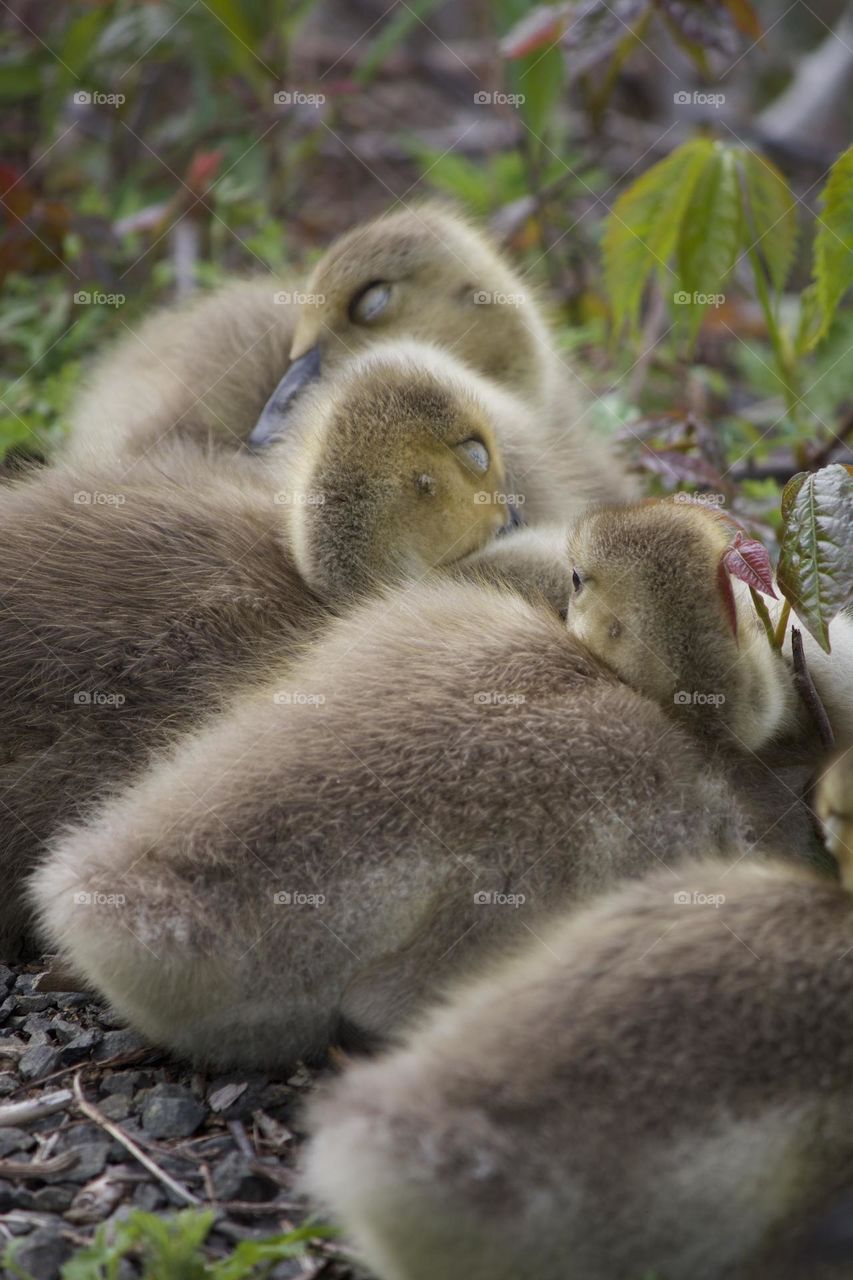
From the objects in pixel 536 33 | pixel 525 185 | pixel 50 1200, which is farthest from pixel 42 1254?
pixel 525 185

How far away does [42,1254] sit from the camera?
1.21 meters

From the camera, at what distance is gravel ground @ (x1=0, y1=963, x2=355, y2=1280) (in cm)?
127

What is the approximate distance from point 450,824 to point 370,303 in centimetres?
124

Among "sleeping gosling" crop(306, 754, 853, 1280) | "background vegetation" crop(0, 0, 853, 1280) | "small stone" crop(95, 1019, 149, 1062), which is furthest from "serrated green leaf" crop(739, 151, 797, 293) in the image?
"small stone" crop(95, 1019, 149, 1062)

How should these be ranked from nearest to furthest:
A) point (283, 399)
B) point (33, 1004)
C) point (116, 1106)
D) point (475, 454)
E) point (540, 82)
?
1. point (116, 1106)
2. point (33, 1004)
3. point (475, 454)
4. point (283, 399)
5. point (540, 82)

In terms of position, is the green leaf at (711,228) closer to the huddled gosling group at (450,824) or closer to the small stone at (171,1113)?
the huddled gosling group at (450,824)

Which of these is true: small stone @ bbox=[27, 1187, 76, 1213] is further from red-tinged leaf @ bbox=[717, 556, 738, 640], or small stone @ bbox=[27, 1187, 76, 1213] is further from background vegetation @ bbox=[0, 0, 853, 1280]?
background vegetation @ bbox=[0, 0, 853, 1280]

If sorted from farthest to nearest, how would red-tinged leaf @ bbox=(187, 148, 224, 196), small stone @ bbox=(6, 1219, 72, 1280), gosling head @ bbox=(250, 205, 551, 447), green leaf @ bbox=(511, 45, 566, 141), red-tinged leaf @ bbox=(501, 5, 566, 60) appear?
red-tinged leaf @ bbox=(187, 148, 224, 196) → green leaf @ bbox=(511, 45, 566, 141) → red-tinged leaf @ bbox=(501, 5, 566, 60) → gosling head @ bbox=(250, 205, 551, 447) → small stone @ bbox=(6, 1219, 72, 1280)

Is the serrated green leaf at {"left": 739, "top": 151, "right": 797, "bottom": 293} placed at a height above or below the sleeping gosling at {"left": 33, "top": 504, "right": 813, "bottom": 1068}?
above

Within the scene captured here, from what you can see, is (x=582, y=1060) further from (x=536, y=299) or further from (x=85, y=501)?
(x=536, y=299)

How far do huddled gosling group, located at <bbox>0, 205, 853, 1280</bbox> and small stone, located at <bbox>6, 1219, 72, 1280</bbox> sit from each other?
0.21 metres

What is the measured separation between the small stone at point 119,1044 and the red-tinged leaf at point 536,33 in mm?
2026

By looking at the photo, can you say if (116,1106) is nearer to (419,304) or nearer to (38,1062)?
(38,1062)

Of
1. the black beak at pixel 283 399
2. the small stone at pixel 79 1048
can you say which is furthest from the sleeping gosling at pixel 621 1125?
the black beak at pixel 283 399
